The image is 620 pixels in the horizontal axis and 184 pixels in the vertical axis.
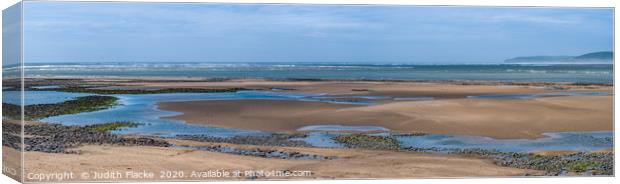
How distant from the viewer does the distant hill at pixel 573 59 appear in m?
16.0

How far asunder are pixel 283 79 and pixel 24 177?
3.96 meters

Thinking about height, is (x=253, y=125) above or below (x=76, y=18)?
below

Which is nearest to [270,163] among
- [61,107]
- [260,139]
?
[260,139]

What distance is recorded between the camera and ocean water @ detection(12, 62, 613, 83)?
1494 centimetres

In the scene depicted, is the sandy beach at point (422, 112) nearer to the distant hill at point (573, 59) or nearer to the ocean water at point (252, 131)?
the ocean water at point (252, 131)

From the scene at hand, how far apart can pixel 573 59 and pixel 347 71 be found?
356 centimetres

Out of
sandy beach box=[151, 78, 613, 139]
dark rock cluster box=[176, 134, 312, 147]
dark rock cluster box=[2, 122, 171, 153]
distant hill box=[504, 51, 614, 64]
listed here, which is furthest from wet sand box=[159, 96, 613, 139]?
dark rock cluster box=[2, 122, 171, 153]

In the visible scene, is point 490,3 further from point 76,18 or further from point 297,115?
point 76,18

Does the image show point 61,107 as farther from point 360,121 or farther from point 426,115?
point 426,115

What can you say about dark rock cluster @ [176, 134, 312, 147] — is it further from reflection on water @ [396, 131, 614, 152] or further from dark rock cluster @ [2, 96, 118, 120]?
reflection on water @ [396, 131, 614, 152]

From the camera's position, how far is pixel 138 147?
14.7 metres

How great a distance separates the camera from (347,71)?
51.2 ft

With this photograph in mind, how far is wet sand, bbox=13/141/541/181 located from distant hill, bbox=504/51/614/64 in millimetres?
1761

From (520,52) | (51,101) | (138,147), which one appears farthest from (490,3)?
(51,101)
